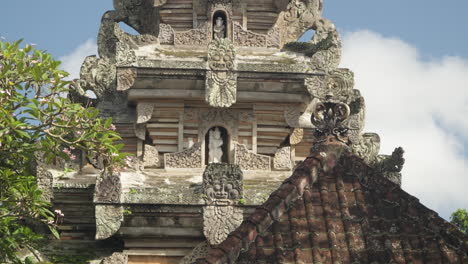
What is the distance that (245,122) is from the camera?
18062 mm

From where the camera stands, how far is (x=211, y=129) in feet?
59.1

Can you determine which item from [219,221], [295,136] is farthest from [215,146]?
[219,221]

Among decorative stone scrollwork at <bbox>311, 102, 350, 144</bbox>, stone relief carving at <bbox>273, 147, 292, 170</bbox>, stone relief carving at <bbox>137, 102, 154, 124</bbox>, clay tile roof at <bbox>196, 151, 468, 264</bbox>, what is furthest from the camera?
stone relief carving at <bbox>137, 102, 154, 124</bbox>

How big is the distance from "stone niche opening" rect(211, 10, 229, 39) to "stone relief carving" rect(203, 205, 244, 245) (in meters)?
4.23

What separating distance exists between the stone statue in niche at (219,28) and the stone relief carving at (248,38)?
0.32 m

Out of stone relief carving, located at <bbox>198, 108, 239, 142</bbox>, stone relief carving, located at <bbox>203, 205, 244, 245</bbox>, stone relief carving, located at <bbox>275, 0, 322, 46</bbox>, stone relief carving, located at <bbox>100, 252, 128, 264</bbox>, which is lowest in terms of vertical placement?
stone relief carving, located at <bbox>100, 252, 128, 264</bbox>

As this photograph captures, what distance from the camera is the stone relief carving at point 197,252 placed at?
1602cm

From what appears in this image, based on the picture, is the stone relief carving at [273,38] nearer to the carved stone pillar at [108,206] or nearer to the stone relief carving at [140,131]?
the stone relief carving at [140,131]

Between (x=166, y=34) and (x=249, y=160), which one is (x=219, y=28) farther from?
(x=249, y=160)

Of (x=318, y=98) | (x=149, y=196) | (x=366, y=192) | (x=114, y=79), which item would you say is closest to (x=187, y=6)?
(x=114, y=79)

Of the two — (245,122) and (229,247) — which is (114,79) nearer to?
(245,122)

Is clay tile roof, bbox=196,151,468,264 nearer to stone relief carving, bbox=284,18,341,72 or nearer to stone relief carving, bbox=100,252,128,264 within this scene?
stone relief carving, bbox=100,252,128,264

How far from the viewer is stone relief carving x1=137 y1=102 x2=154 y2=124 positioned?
701 inches

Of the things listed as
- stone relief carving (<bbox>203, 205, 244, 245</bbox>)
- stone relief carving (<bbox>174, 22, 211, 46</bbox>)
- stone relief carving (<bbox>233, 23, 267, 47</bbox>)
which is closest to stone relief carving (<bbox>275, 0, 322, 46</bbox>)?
stone relief carving (<bbox>233, 23, 267, 47</bbox>)
